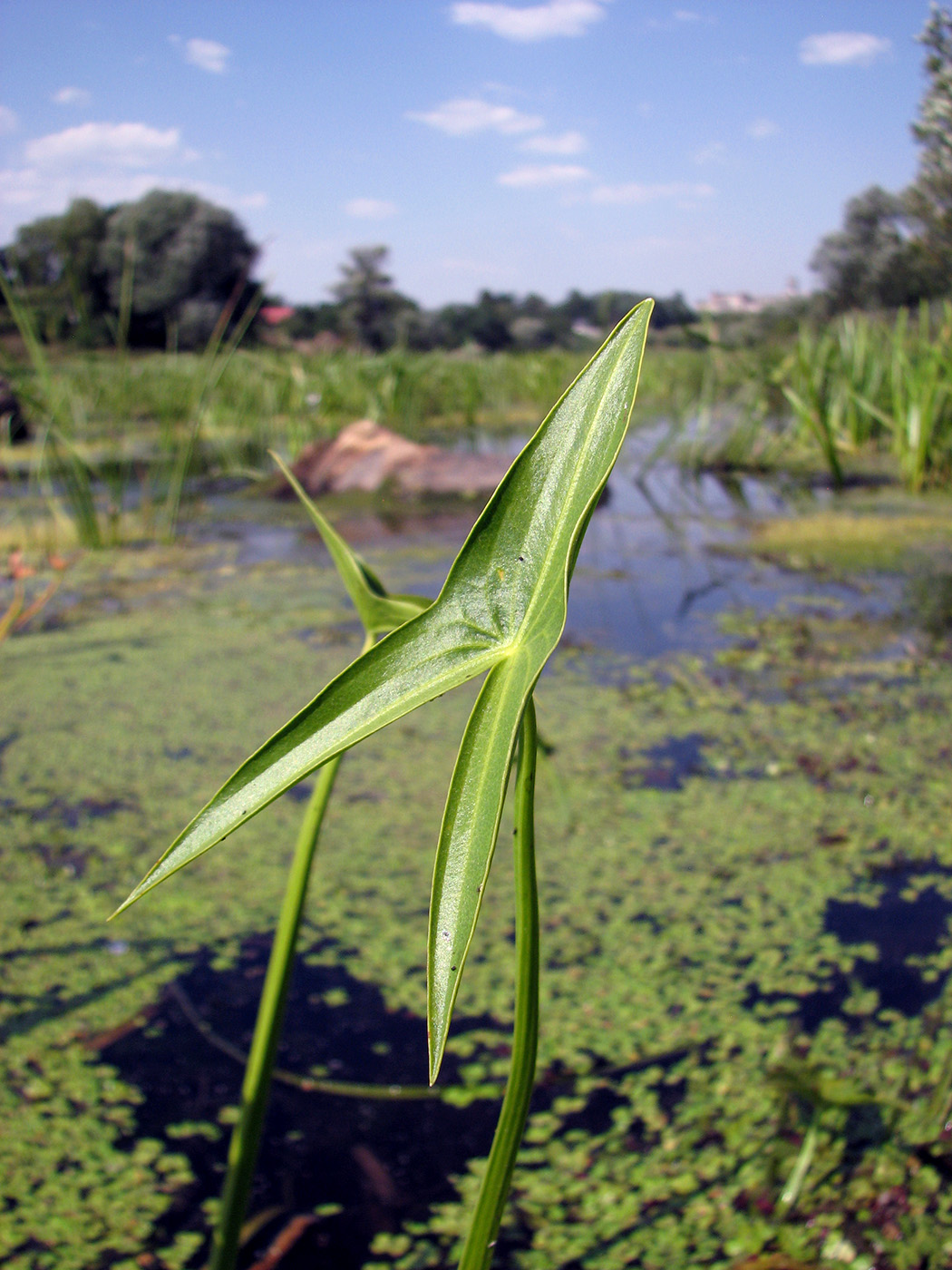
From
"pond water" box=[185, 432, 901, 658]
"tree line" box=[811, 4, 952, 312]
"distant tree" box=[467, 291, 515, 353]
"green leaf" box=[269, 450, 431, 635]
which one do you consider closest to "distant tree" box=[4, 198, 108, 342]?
"pond water" box=[185, 432, 901, 658]

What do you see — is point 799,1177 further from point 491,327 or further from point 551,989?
point 491,327

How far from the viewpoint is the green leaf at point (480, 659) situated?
0.24 metres

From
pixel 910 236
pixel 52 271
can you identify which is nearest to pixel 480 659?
pixel 52 271

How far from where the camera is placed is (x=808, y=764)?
4.69 feet

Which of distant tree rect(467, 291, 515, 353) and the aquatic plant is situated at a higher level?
distant tree rect(467, 291, 515, 353)

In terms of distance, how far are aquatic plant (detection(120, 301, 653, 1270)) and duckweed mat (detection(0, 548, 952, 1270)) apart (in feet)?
1.24

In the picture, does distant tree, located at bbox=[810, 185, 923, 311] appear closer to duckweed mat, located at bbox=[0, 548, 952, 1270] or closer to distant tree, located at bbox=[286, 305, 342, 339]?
distant tree, located at bbox=[286, 305, 342, 339]

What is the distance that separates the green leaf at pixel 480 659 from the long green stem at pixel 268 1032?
0.13 metres

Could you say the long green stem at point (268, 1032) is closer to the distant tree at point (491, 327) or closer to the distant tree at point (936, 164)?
the distant tree at point (936, 164)

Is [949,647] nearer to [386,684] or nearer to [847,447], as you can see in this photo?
[386,684]

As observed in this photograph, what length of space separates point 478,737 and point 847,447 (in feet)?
13.4

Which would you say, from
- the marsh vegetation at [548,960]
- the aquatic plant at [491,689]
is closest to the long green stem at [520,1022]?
the aquatic plant at [491,689]

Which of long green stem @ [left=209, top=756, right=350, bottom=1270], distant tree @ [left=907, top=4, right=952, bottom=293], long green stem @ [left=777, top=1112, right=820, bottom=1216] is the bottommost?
long green stem @ [left=777, top=1112, right=820, bottom=1216]

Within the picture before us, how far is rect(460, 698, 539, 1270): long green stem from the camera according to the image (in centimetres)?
27
